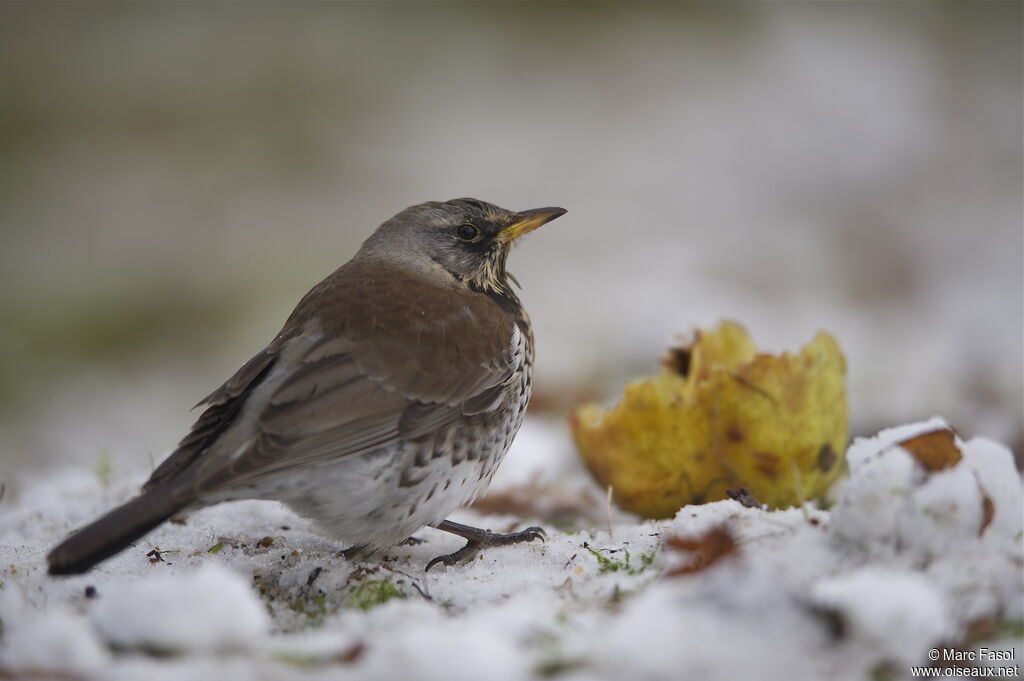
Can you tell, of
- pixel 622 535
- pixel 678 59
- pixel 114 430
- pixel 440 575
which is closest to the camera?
pixel 440 575

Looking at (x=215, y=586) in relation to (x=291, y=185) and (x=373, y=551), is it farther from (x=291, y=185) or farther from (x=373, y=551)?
(x=291, y=185)

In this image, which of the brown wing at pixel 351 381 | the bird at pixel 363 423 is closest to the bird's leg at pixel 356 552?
the bird at pixel 363 423

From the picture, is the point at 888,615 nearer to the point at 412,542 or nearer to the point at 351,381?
the point at 351,381

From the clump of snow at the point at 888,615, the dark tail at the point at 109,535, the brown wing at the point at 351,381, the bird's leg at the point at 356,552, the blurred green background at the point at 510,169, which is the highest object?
the blurred green background at the point at 510,169

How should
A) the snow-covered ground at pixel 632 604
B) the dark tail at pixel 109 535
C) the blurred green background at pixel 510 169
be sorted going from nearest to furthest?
1. the snow-covered ground at pixel 632 604
2. the dark tail at pixel 109 535
3. the blurred green background at pixel 510 169

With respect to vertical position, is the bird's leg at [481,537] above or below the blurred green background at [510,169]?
below

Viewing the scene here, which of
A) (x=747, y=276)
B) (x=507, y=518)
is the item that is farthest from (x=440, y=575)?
(x=747, y=276)

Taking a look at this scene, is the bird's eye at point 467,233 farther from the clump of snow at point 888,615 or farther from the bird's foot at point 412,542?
the clump of snow at point 888,615
